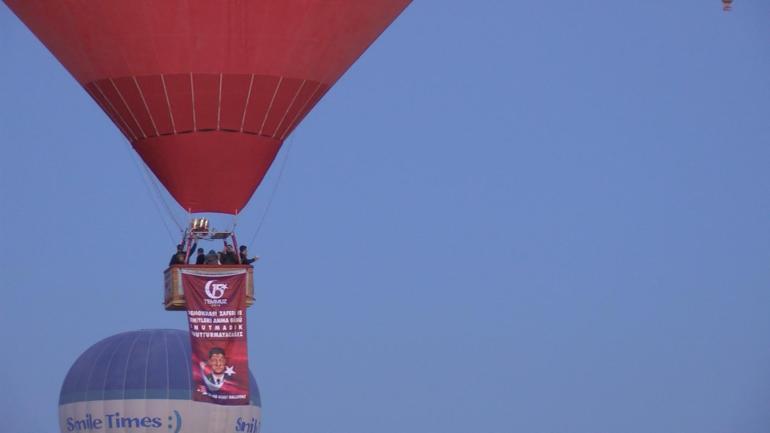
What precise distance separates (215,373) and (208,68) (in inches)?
128

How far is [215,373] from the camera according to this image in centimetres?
2628

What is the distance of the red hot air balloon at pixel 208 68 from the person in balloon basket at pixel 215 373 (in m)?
1.77

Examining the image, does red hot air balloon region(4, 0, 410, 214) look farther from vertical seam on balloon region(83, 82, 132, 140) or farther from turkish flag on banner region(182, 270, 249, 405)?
turkish flag on banner region(182, 270, 249, 405)

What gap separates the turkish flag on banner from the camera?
2627 cm

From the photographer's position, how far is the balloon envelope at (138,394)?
3697cm

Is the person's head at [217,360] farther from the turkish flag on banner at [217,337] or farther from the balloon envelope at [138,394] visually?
the balloon envelope at [138,394]

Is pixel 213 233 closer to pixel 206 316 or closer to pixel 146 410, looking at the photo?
pixel 206 316

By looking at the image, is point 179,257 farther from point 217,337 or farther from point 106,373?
point 106,373

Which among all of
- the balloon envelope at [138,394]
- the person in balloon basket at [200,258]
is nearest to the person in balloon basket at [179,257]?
the person in balloon basket at [200,258]

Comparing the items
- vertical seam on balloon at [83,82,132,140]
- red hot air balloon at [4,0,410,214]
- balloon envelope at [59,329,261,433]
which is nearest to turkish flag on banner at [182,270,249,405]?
red hot air balloon at [4,0,410,214]

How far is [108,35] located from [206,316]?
3.15 metres

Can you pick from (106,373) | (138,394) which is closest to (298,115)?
(138,394)

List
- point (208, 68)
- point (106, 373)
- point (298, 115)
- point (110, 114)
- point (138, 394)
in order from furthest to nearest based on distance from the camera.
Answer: point (106, 373)
point (138, 394)
point (298, 115)
point (110, 114)
point (208, 68)

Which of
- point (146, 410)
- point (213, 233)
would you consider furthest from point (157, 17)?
point (146, 410)
